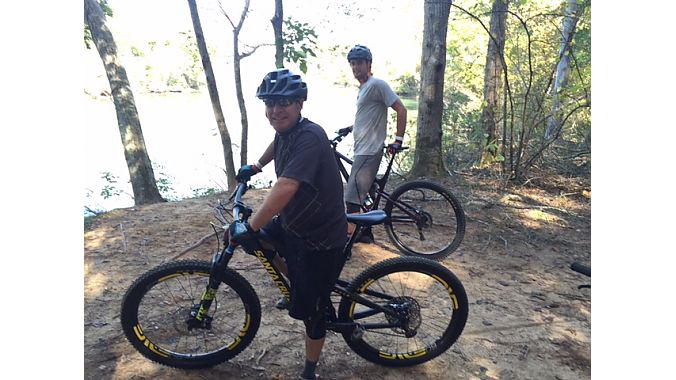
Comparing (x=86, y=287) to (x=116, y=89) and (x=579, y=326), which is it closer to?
(x=579, y=326)

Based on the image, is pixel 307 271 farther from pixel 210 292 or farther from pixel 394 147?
pixel 394 147

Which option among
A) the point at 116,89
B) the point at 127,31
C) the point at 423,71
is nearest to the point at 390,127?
the point at 423,71

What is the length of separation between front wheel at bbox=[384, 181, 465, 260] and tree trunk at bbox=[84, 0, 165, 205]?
4677 mm

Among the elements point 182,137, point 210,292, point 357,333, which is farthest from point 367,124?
point 182,137

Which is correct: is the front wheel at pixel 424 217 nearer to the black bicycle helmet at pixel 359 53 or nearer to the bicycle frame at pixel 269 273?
the black bicycle helmet at pixel 359 53

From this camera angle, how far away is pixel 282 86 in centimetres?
217

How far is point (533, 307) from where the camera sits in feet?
12.1

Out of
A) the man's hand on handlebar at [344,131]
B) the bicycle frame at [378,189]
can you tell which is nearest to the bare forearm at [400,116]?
the bicycle frame at [378,189]

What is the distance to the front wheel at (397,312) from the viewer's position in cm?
260

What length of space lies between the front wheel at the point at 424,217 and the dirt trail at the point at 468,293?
0.59 ft

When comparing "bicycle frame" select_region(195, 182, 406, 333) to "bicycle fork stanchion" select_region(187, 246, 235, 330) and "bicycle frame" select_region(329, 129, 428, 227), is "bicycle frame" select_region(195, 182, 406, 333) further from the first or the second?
Result: "bicycle frame" select_region(329, 129, 428, 227)

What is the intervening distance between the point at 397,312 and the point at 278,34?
14.9 ft

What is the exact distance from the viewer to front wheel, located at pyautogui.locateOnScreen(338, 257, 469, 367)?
2.60m

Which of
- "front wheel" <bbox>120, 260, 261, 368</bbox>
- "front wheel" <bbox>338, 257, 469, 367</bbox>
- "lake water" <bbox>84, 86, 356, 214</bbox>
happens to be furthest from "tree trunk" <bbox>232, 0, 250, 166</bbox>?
"front wheel" <bbox>338, 257, 469, 367</bbox>
